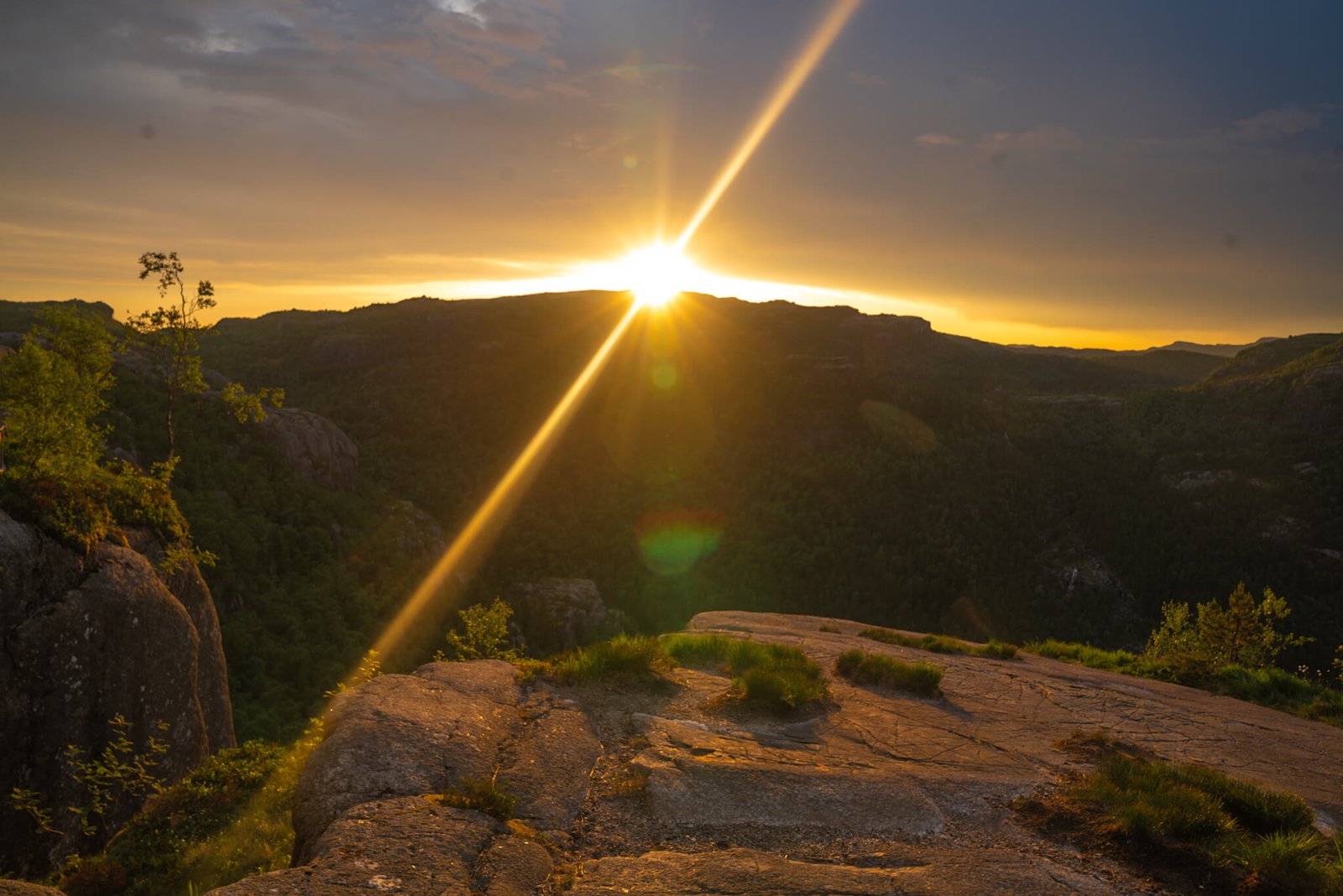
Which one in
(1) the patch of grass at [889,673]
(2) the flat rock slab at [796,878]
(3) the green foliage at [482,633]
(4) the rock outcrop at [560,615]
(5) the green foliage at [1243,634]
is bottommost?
(4) the rock outcrop at [560,615]

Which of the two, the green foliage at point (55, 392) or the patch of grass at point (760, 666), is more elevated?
the green foliage at point (55, 392)

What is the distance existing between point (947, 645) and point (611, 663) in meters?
8.58

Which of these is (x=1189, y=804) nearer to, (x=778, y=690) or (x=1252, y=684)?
(x=778, y=690)

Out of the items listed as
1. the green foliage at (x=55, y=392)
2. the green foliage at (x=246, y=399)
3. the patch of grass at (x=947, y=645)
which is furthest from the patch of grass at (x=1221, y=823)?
the green foliage at (x=246, y=399)

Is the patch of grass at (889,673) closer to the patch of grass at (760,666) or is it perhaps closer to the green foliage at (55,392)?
the patch of grass at (760,666)

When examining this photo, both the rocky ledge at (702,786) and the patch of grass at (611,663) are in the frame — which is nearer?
the rocky ledge at (702,786)

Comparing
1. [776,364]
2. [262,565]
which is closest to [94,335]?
[262,565]

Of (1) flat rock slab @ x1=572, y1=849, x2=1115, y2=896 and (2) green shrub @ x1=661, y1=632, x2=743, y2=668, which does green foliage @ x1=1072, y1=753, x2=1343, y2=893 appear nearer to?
(1) flat rock slab @ x1=572, y1=849, x2=1115, y2=896

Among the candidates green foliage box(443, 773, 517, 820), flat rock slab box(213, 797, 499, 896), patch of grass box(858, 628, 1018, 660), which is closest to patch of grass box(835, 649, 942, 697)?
patch of grass box(858, 628, 1018, 660)

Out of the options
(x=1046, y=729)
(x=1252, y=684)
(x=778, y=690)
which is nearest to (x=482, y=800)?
(x=778, y=690)

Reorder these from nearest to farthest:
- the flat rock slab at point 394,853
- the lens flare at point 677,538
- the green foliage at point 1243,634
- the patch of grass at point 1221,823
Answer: the flat rock slab at point 394,853 < the patch of grass at point 1221,823 < the green foliage at point 1243,634 < the lens flare at point 677,538

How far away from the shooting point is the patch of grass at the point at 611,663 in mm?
8195

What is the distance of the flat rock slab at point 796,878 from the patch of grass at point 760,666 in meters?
3.29

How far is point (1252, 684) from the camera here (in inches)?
462
